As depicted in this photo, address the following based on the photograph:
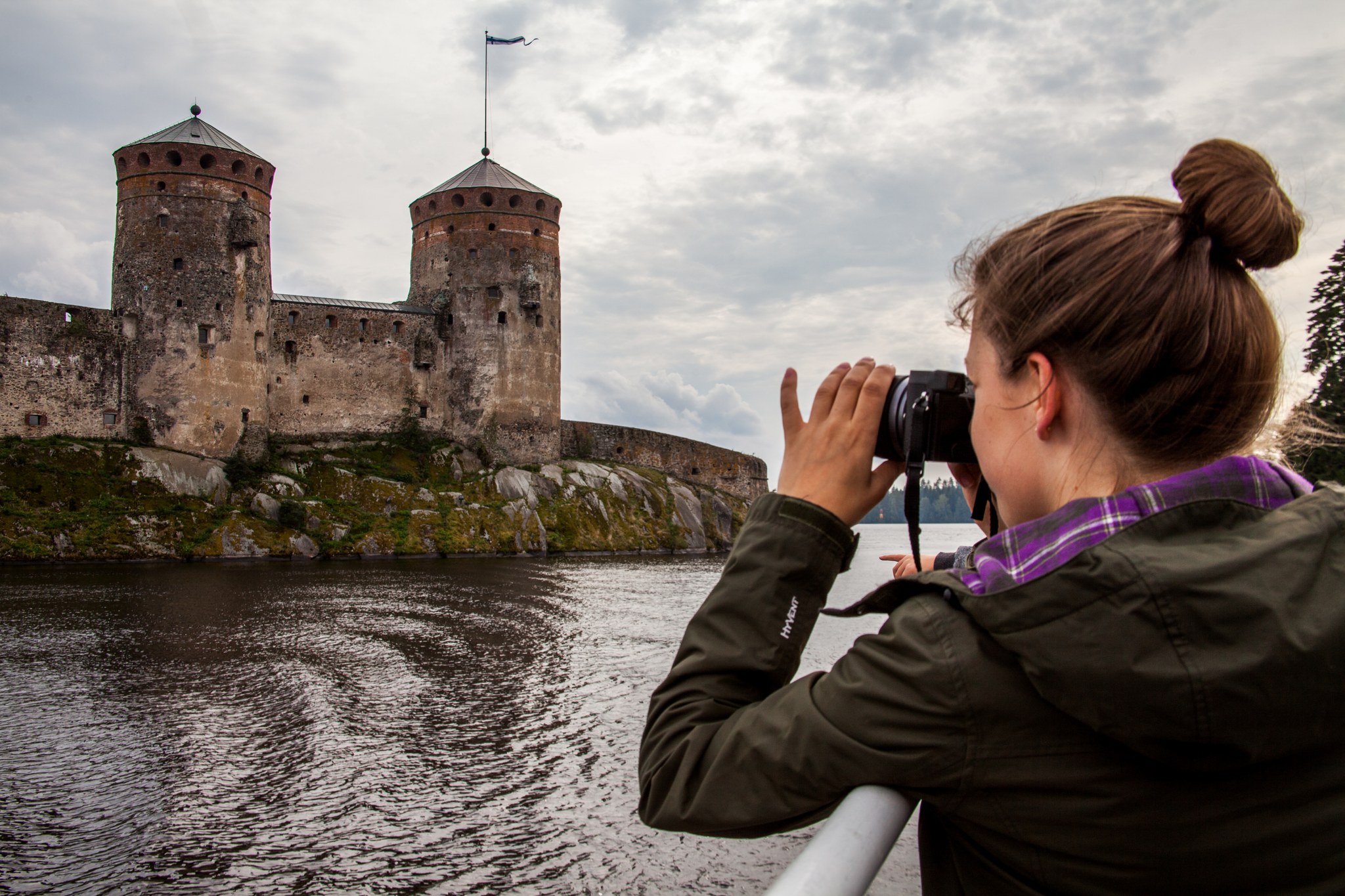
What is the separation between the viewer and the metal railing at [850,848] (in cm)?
100

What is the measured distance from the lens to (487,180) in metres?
42.7

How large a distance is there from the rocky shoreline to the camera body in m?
30.6

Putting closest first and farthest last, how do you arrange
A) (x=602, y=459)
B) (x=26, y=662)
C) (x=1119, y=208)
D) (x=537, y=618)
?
(x=1119, y=208)
(x=26, y=662)
(x=537, y=618)
(x=602, y=459)

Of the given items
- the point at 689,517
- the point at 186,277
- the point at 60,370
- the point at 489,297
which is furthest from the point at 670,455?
the point at 60,370

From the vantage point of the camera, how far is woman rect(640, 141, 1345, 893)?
104cm

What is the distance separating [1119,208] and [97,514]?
108ft

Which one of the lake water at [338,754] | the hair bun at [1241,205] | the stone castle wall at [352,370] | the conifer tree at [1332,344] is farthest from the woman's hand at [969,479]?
the stone castle wall at [352,370]

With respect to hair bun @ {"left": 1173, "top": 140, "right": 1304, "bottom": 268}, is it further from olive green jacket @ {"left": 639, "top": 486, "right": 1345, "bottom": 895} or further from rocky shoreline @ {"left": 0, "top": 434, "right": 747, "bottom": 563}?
rocky shoreline @ {"left": 0, "top": 434, "right": 747, "bottom": 563}

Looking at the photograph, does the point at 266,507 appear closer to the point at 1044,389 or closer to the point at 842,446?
the point at 842,446

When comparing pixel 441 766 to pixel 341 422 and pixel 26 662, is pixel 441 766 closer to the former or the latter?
pixel 26 662

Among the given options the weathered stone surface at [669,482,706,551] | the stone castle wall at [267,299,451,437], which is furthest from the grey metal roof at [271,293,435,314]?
the weathered stone surface at [669,482,706,551]

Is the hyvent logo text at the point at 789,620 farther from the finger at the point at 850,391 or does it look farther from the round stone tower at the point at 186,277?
the round stone tower at the point at 186,277

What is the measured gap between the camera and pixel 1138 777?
43.6 inches

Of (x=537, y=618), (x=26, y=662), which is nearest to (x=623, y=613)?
(x=537, y=618)
